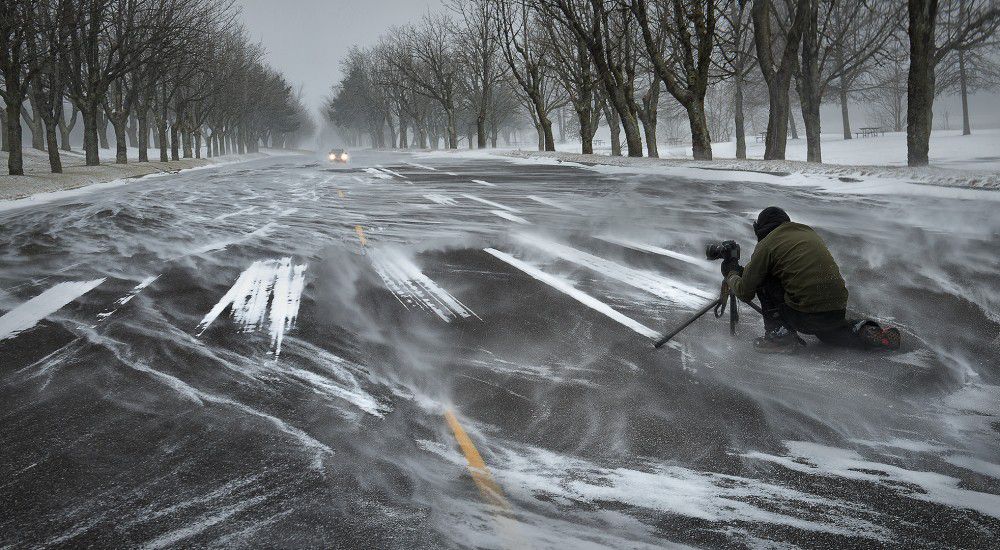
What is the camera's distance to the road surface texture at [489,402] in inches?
135

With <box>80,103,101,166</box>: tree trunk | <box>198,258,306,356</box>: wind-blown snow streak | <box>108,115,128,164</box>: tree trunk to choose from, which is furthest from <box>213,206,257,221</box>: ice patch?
<box>108,115,128,164</box>: tree trunk

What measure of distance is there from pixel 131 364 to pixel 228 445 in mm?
2015

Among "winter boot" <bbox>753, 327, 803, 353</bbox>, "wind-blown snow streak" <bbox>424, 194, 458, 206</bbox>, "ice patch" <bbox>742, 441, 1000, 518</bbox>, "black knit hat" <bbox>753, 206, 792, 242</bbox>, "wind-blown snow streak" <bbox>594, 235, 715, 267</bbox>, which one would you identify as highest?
"wind-blown snow streak" <bbox>424, 194, 458, 206</bbox>

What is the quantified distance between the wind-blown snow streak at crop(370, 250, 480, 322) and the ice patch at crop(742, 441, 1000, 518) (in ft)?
11.6

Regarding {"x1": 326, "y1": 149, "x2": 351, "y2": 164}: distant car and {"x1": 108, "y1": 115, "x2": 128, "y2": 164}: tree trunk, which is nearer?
{"x1": 108, "y1": 115, "x2": 128, "y2": 164}: tree trunk

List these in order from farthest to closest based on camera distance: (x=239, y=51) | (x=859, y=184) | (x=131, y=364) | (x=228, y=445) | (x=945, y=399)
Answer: (x=239, y=51) < (x=859, y=184) < (x=131, y=364) < (x=945, y=399) < (x=228, y=445)

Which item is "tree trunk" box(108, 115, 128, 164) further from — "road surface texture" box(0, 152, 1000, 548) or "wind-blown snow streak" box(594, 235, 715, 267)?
"wind-blown snow streak" box(594, 235, 715, 267)

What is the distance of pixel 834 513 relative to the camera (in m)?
3.41

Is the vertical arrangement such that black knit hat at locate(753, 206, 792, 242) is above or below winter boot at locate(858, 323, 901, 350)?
above

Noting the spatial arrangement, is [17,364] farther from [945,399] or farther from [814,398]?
[945,399]

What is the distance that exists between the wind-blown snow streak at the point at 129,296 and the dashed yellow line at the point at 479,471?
4527 mm

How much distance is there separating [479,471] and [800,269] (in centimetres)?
319

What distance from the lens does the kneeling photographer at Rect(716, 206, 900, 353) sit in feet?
17.9

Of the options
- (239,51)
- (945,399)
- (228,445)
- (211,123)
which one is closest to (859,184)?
(945,399)
